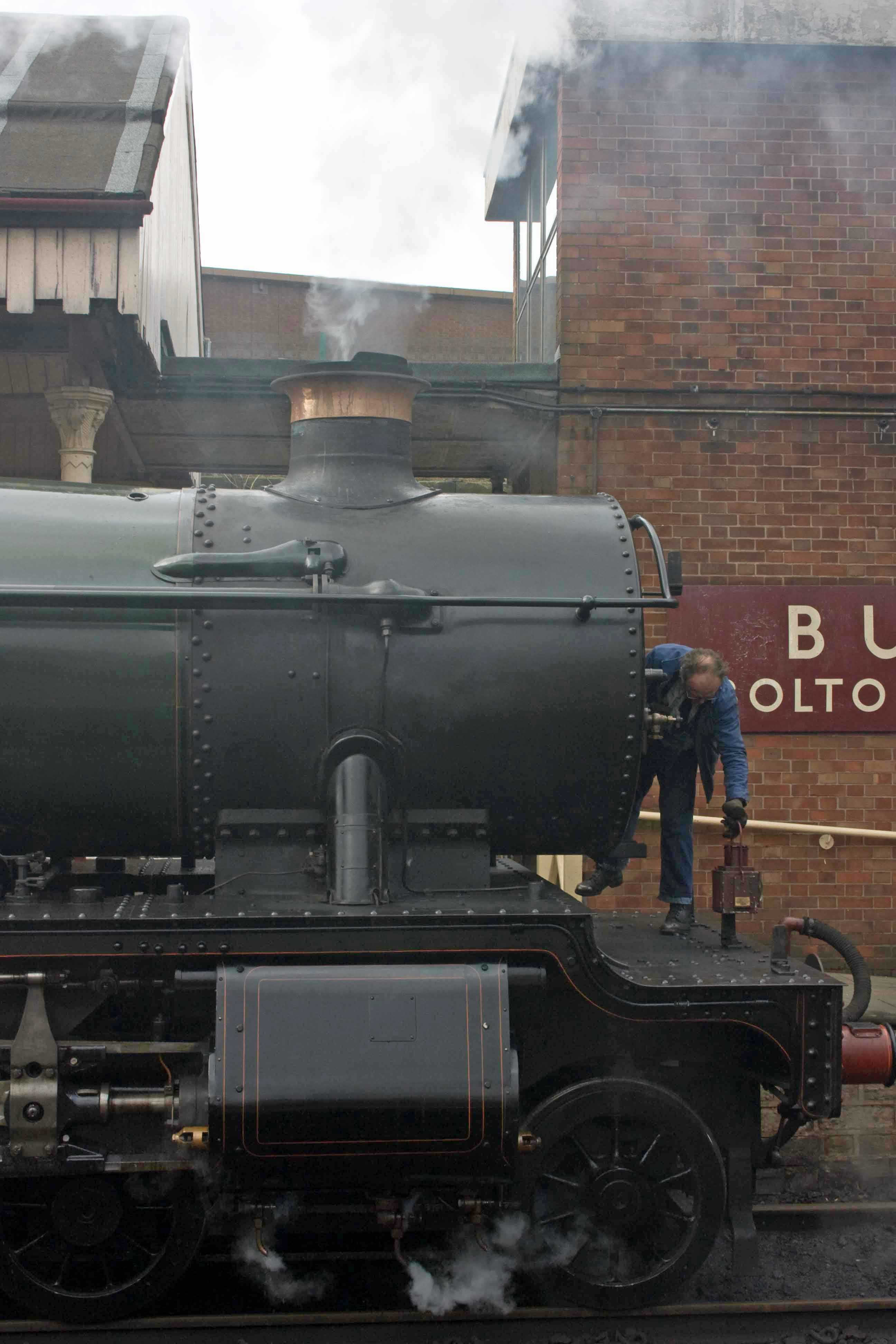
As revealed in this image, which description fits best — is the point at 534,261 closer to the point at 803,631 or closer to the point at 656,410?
the point at 656,410

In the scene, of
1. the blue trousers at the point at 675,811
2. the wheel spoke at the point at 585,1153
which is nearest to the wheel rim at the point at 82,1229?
the wheel spoke at the point at 585,1153

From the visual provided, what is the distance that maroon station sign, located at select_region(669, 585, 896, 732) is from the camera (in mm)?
7406

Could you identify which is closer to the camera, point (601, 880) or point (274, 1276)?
point (274, 1276)

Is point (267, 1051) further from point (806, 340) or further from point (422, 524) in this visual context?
point (806, 340)

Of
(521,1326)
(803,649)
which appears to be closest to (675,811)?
(521,1326)

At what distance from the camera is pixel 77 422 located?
7.28m

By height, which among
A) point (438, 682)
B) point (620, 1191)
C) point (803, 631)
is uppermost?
point (803, 631)

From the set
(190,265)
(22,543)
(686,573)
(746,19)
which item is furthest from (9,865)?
(190,265)

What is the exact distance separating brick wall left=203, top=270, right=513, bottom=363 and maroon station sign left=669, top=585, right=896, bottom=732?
13.4 metres

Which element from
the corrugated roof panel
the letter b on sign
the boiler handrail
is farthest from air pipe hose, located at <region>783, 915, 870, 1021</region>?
the corrugated roof panel

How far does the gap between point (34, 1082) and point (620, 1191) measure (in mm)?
1724

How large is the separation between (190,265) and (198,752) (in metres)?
8.20

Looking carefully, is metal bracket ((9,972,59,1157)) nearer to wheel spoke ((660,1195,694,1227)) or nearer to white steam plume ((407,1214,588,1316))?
white steam plume ((407,1214,588,1316))

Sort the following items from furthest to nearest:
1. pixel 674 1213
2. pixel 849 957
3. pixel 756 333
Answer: pixel 756 333
pixel 849 957
pixel 674 1213
